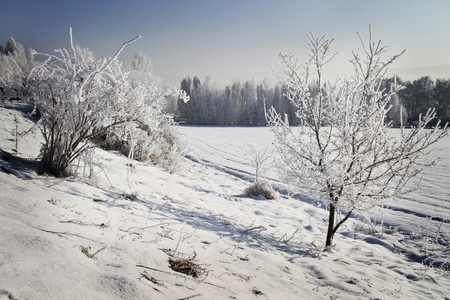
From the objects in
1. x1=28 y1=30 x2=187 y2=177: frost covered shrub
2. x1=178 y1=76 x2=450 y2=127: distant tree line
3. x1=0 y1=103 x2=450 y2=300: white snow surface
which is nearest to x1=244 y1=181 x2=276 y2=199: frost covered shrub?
x1=0 y1=103 x2=450 y2=300: white snow surface

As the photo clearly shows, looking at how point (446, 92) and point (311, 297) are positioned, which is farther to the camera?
point (446, 92)

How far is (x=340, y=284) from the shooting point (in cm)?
233

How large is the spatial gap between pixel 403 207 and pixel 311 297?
6269 millimetres

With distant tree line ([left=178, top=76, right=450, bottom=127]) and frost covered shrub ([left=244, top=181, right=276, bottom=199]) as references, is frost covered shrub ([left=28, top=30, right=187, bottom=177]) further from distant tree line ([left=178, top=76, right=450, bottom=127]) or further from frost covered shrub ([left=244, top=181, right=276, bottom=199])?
distant tree line ([left=178, top=76, right=450, bottom=127])

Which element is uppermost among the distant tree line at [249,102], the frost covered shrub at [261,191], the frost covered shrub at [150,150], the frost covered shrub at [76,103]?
the distant tree line at [249,102]

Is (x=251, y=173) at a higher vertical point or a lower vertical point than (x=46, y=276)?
lower

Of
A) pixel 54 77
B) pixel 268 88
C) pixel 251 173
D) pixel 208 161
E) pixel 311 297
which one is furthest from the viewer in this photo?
pixel 268 88

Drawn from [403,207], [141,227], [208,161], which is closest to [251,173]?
[208,161]

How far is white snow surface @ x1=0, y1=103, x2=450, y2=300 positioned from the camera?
1.22m

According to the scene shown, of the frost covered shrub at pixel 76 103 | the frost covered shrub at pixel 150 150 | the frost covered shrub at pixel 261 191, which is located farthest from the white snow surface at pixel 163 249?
the frost covered shrub at pixel 150 150

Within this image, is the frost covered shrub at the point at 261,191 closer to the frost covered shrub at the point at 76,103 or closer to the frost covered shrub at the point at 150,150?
the frost covered shrub at the point at 150,150

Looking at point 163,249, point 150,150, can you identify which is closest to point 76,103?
point 163,249

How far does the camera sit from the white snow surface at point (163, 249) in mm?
1222

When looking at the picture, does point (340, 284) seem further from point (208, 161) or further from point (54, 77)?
point (208, 161)
